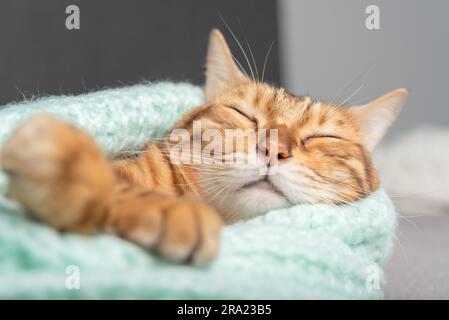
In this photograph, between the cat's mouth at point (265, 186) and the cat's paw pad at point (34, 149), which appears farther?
the cat's mouth at point (265, 186)

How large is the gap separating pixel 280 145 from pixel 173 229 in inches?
16.5

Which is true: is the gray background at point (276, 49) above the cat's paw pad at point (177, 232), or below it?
above

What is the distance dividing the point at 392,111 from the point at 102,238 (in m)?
0.89

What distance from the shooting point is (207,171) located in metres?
0.95

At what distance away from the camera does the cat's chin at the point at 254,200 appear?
89 cm

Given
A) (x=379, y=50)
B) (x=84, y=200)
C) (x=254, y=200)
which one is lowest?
(x=254, y=200)

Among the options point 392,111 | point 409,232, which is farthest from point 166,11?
point 409,232

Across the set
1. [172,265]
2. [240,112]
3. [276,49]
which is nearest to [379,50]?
[276,49]

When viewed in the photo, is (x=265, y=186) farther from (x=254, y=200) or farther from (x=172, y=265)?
(x=172, y=265)

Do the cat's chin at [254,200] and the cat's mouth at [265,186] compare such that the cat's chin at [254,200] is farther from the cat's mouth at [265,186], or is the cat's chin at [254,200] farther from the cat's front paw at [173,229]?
the cat's front paw at [173,229]

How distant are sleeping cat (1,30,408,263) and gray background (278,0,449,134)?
0.83 m

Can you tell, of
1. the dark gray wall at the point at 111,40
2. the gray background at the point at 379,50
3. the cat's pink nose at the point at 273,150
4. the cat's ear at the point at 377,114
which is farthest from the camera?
the gray background at the point at 379,50

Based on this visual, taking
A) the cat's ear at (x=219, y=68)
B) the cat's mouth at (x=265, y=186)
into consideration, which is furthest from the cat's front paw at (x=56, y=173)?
the cat's ear at (x=219, y=68)

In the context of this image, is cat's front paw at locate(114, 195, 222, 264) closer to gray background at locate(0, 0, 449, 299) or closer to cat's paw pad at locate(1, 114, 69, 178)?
cat's paw pad at locate(1, 114, 69, 178)
